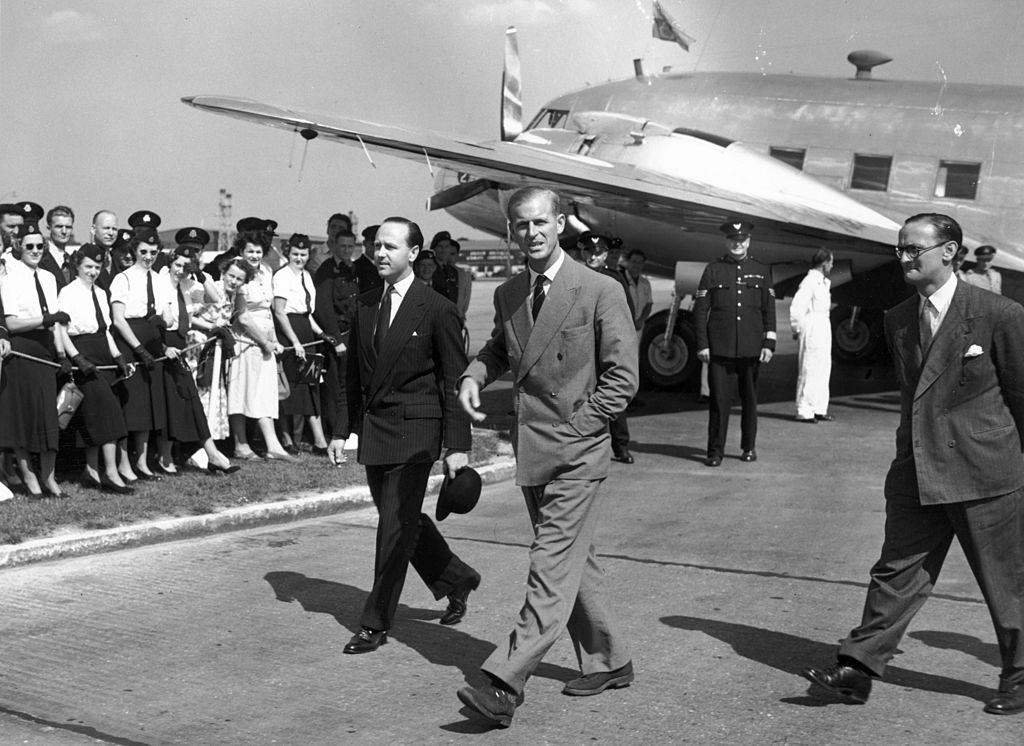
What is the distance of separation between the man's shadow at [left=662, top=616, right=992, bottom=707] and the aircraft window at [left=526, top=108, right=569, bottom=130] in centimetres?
1441

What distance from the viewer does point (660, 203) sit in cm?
1504

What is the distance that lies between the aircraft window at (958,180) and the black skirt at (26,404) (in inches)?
504

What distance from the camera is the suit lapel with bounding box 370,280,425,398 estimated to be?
20.7ft

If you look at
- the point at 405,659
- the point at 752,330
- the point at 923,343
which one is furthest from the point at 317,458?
the point at 923,343

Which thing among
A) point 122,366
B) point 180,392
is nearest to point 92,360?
point 122,366

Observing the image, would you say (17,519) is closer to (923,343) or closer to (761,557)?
(761,557)

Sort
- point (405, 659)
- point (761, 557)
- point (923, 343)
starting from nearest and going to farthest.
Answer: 1. point (923, 343)
2. point (405, 659)
3. point (761, 557)

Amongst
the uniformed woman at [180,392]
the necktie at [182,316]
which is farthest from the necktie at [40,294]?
the necktie at [182,316]

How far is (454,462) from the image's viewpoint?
5.96m

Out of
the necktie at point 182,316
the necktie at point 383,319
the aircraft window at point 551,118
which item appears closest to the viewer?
the necktie at point 383,319

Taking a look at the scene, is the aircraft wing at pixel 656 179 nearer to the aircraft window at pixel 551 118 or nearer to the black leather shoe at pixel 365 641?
the aircraft window at pixel 551 118

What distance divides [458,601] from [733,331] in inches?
229

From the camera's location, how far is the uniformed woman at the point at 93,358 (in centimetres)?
929

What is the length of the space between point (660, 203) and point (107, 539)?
8.56 metres
